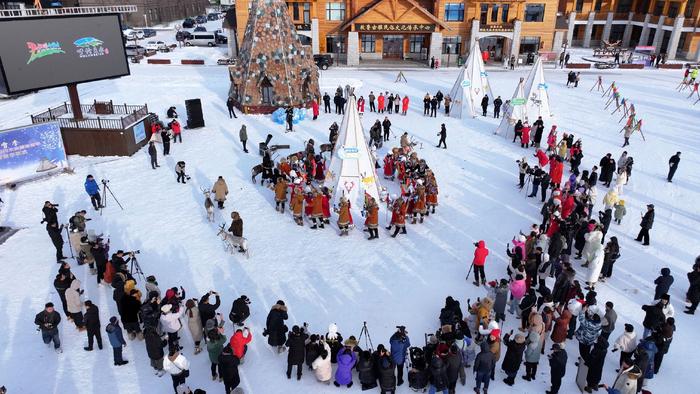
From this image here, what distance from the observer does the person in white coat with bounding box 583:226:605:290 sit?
38.9 ft

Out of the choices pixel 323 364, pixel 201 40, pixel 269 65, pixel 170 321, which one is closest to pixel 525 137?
pixel 269 65

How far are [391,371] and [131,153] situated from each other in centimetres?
1686

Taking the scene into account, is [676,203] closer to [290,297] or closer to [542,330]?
[542,330]

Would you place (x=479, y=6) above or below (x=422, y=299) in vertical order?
above

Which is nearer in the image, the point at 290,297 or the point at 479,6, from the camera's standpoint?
the point at 290,297

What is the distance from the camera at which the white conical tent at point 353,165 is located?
51.5ft

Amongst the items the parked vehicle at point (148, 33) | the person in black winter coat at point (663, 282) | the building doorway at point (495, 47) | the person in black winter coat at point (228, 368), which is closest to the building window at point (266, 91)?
the person in black winter coat at point (228, 368)

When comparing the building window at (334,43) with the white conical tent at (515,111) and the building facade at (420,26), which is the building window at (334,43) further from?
the white conical tent at (515,111)

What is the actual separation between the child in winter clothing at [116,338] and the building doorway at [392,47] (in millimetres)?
41550

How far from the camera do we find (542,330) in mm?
9320

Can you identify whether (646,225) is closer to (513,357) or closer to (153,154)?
(513,357)

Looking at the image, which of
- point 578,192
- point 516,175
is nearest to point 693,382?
point 578,192

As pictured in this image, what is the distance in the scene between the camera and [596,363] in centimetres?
884

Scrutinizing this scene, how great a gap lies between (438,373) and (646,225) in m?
9.20
